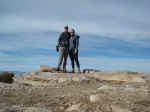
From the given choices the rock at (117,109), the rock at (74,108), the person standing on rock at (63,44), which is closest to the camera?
the rock at (117,109)

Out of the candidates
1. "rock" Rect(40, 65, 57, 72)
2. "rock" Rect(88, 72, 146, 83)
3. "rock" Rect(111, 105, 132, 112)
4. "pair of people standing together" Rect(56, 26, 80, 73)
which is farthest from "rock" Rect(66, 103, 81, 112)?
"rock" Rect(40, 65, 57, 72)

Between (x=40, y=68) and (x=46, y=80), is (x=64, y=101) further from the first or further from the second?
(x=40, y=68)

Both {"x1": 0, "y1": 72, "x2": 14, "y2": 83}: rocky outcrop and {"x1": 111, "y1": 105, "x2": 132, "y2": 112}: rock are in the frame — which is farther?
{"x1": 0, "y1": 72, "x2": 14, "y2": 83}: rocky outcrop

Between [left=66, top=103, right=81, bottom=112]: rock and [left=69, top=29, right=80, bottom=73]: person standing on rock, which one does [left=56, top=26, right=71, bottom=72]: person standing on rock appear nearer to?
[left=69, top=29, right=80, bottom=73]: person standing on rock

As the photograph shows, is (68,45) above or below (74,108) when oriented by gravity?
above

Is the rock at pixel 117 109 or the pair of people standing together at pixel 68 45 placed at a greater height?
the pair of people standing together at pixel 68 45

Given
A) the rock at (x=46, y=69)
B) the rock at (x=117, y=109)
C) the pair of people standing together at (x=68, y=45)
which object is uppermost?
the pair of people standing together at (x=68, y=45)

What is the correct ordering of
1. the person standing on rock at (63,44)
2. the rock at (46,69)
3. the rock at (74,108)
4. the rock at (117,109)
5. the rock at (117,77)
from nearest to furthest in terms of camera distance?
the rock at (117,109) → the rock at (74,108) → the rock at (117,77) → the person standing on rock at (63,44) → the rock at (46,69)

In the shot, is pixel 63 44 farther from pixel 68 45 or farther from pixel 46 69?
pixel 46 69

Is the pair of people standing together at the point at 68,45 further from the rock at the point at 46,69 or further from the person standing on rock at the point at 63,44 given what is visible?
the rock at the point at 46,69

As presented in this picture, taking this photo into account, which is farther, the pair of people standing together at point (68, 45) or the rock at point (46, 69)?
the rock at point (46, 69)

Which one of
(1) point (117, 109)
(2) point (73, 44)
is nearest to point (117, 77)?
(2) point (73, 44)

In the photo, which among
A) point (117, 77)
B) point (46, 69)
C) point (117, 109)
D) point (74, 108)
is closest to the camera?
point (117, 109)

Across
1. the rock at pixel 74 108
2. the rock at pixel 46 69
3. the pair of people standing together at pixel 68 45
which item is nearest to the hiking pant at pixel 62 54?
the pair of people standing together at pixel 68 45
